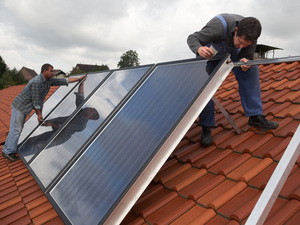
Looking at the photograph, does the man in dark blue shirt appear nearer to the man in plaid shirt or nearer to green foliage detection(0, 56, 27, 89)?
the man in plaid shirt

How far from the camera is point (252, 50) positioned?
2.35 m

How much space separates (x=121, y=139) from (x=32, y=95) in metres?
2.60

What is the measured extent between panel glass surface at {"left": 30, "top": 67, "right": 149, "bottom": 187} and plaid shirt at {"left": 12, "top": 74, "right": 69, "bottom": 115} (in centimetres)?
136

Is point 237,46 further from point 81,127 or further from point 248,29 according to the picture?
point 81,127

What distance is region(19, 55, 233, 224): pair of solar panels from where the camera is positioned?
1448mm

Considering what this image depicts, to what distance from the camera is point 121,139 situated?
72.6 inches

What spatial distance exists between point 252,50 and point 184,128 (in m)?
1.35

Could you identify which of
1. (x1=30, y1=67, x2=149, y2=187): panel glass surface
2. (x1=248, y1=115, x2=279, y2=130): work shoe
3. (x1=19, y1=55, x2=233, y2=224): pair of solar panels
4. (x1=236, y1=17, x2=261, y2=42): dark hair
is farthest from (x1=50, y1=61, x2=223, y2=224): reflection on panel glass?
(x1=248, y1=115, x2=279, y2=130): work shoe

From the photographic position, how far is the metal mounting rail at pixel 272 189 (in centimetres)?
83

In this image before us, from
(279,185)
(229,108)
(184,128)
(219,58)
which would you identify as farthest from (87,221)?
(229,108)

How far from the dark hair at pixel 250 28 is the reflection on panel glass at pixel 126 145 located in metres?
0.46

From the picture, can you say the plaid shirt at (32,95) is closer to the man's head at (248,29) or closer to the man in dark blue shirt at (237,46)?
the man in dark blue shirt at (237,46)

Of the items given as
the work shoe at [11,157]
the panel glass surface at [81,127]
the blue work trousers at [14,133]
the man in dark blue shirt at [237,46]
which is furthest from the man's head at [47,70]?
the man in dark blue shirt at [237,46]

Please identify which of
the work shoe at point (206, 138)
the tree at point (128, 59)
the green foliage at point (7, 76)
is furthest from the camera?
the tree at point (128, 59)
